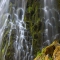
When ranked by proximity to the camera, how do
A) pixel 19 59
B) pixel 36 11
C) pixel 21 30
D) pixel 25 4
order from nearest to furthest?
pixel 19 59
pixel 21 30
pixel 36 11
pixel 25 4

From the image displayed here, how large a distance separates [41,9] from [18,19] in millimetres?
2780

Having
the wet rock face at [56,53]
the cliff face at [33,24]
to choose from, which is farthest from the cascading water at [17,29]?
the wet rock face at [56,53]

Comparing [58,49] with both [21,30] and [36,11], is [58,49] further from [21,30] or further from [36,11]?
[36,11]

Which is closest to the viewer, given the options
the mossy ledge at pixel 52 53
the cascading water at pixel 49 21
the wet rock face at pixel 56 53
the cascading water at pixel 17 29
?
the wet rock face at pixel 56 53

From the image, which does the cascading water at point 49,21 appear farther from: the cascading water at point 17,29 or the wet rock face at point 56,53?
the wet rock face at point 56,53

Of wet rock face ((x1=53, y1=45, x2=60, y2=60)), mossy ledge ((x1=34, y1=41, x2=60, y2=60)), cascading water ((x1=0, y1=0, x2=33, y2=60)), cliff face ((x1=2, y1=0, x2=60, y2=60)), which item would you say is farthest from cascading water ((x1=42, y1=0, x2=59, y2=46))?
wet rock face ((x1=53, y1=45, x2=60, y2=60))

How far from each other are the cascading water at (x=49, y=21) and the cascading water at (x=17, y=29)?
1.83 meters

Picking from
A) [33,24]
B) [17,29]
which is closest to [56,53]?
[33,24]

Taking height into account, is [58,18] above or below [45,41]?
above

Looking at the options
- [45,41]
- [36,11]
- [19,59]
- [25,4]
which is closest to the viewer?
[19,59]

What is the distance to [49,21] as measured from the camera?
734 inches

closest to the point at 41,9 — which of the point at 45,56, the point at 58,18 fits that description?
the point at 58,18

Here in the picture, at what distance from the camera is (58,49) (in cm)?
1030

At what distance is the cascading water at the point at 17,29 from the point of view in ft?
54.2
